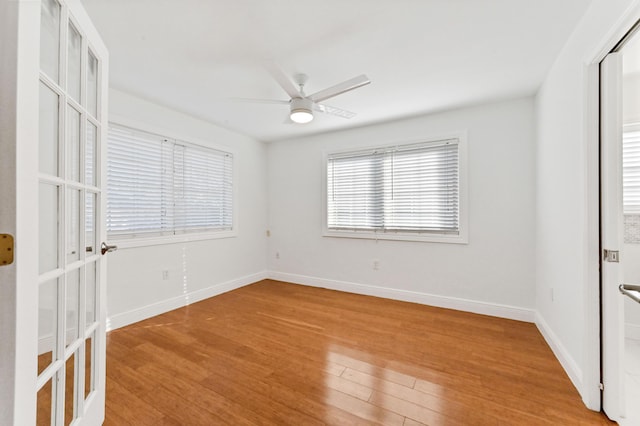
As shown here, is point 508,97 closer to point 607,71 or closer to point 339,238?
point 607,71

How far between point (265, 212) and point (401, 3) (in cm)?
373

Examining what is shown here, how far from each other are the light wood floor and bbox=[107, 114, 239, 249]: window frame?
2.87 ft

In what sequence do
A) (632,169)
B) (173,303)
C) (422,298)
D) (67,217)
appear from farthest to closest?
(422,298) < (173,303) < (632,169) < (67,217)

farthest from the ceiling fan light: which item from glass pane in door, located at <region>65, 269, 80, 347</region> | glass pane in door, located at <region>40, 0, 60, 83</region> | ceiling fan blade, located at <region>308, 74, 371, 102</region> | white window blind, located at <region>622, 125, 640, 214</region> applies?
white window blind, located at <region>622, 125, 640, 214</region>

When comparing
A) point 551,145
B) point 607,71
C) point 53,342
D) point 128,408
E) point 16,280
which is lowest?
point 128,408

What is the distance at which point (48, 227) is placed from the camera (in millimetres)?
1004

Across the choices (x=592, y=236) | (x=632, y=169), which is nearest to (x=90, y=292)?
(x=592, y=236)

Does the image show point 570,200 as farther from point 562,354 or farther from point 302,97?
Answer: point 302,97

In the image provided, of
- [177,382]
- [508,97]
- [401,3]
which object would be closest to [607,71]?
[401,3]

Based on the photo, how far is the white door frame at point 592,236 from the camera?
163 cm

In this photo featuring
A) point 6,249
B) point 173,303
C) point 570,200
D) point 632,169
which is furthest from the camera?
point 173,303

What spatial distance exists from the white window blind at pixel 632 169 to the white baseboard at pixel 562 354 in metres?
1.31

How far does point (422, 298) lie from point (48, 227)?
11.6ft

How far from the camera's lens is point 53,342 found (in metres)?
1.04
